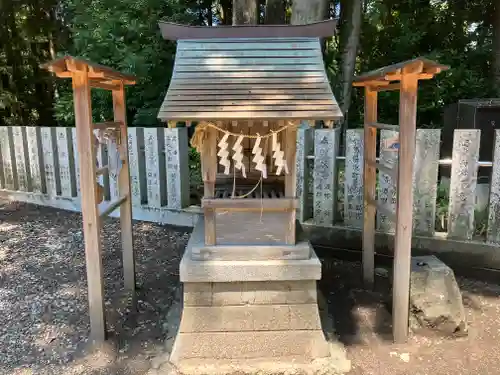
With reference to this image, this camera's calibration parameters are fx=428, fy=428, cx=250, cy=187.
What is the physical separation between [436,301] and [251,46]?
9.71ft

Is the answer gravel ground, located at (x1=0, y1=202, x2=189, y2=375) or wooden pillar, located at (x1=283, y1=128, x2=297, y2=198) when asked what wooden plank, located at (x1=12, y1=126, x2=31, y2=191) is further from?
wooden pillar, located at (x1=283, y1=128, x2=297, y2=198)

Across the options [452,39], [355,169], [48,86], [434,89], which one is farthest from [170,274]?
[48,86]

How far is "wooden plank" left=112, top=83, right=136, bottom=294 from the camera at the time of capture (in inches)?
179

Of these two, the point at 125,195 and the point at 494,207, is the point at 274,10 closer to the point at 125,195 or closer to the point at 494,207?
the point at 125,195

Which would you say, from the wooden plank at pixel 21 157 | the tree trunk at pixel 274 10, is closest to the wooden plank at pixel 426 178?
the tree trunk at pixel 274 10

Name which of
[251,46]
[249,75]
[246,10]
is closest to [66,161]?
[246,10]

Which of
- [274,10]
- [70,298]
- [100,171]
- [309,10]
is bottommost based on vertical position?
Answer: [70,298]

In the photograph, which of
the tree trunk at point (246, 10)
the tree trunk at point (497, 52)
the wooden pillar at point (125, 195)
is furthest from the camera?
the tree trunk at point (497, 52)

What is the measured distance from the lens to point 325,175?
5.66 metres

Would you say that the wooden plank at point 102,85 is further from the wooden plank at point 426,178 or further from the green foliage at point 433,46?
the green foliage at point 433,46

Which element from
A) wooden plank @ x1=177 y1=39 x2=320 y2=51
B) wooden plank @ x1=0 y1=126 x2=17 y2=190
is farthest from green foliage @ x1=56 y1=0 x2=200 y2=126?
wooden plank @ x1=177 y1=39 x2=320 y2=51

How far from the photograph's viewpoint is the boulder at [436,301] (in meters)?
4.05

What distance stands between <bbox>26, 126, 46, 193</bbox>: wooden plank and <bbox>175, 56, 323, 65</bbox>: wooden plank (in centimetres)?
536

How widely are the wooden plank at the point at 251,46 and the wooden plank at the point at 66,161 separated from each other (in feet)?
15.4
